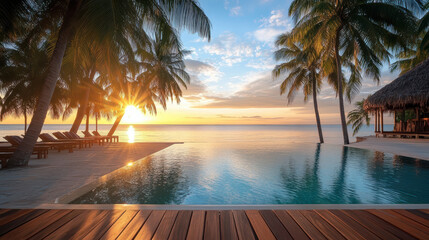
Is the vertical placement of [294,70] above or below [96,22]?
above

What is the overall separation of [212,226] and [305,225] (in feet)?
3.39

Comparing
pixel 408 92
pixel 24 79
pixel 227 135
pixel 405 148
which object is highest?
pixel 24 79

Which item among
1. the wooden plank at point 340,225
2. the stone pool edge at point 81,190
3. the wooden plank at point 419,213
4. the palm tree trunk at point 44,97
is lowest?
the stone pool edge at point 81,190

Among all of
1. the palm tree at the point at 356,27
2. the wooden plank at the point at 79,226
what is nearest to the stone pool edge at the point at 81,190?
the wooden plank at the point at 79,226

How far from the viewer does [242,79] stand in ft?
64.2

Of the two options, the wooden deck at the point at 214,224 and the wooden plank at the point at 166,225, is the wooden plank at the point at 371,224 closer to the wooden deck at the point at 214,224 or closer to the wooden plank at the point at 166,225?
the wooden deck at the point at 214,224

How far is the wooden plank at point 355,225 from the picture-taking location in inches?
84.0

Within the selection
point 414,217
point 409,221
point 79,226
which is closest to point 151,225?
point 79,226

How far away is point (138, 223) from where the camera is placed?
2.36 metres

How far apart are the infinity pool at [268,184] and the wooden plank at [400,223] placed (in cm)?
164

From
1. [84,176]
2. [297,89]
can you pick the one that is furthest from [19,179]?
[297,89]

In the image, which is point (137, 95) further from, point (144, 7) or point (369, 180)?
point (369, 180)

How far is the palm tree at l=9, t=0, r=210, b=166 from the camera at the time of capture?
5227 mm

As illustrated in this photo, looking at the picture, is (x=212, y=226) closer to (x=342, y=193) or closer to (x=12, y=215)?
(x=12, y=215)
